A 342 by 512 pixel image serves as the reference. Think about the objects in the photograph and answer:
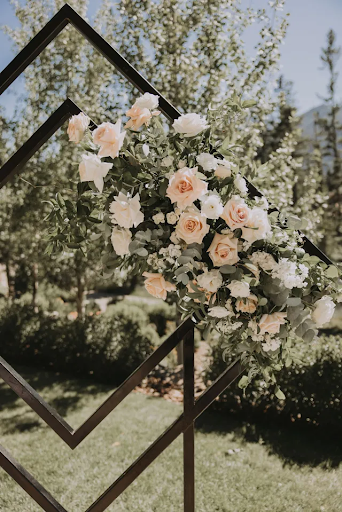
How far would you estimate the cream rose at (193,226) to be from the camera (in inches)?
52.9

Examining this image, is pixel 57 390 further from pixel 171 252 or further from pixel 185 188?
pixel 185 188

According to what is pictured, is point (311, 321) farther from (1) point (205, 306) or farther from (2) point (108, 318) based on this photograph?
(2) point (108, 318)

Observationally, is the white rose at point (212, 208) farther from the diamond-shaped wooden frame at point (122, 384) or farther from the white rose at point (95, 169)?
the diamond-shaped wooden frame at point (122, 384)

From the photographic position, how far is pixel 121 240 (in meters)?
1.43

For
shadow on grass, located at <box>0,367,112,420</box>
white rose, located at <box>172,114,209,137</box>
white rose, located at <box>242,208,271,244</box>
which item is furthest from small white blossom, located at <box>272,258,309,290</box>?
shadow on grass, located at <box>0,367,112,420</box>

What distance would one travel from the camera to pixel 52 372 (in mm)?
6820

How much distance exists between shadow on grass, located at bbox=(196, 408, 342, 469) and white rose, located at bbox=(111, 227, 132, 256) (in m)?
3.37

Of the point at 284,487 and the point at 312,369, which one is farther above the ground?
the point at 312,369

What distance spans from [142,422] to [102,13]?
5.70 metres

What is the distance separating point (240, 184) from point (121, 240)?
0.40 metres

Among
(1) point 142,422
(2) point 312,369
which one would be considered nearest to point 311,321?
(2) point 312,369

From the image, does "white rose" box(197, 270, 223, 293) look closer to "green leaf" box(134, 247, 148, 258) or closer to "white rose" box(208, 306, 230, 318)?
"white rose" box(208, 306, 230, 318)

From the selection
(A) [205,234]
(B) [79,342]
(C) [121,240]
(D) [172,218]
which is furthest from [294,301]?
(B) [79,342]

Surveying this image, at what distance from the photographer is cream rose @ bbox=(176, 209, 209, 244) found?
1.34m
